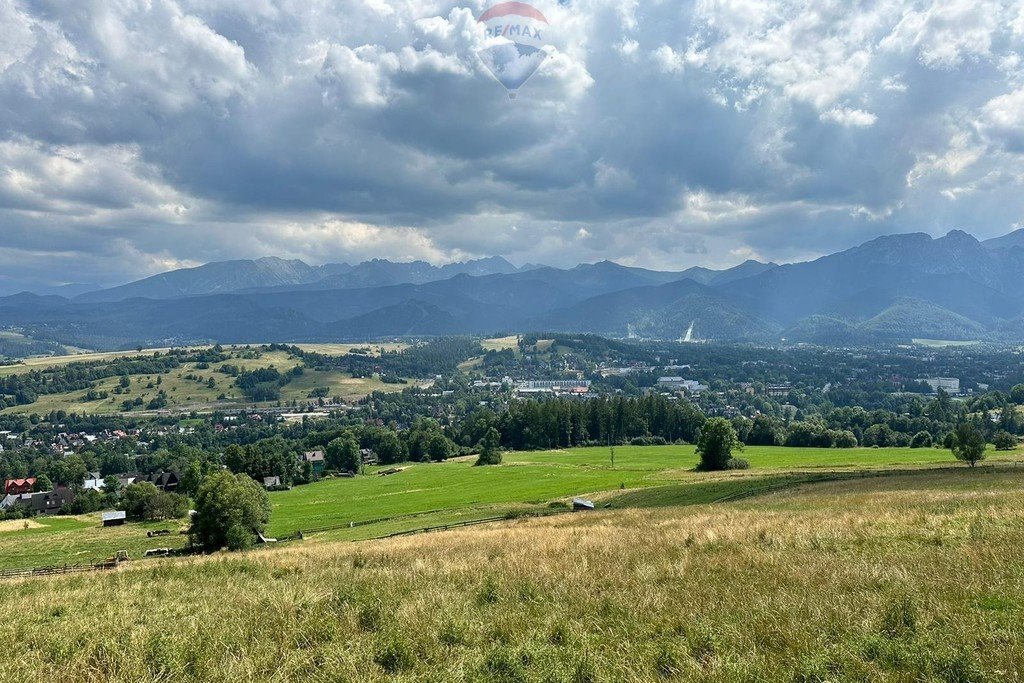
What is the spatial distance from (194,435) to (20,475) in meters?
51.5

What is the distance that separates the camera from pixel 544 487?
229ft

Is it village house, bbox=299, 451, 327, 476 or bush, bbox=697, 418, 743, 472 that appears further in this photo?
village house, bbox=299, 451, 327, 476

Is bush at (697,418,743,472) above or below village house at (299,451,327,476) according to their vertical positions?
above

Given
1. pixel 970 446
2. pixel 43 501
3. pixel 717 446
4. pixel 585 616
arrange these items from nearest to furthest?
1. pixel 585 616
2. pixel 970 446
3. pixel 717 446
4. pixel 43 501

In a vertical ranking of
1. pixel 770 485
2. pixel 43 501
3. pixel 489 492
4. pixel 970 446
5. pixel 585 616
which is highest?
pixel 585 616

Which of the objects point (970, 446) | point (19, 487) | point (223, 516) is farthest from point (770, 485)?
point (19, 487)

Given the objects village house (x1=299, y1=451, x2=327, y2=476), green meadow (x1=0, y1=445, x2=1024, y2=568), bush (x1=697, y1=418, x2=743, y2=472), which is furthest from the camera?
village house (x1=299, y1=451, x2=327, y2=476)

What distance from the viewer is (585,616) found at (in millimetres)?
9281

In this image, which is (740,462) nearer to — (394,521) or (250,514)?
(394,521)

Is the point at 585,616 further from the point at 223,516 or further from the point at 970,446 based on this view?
the point at 970,446

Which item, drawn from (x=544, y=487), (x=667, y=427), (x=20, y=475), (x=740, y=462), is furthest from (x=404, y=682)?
(x=20, y=475)

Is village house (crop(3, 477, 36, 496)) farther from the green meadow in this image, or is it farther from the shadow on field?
the shadow on field

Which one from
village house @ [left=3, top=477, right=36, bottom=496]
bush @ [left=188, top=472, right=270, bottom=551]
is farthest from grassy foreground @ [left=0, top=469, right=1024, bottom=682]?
village house @ [left=3, top=477, right=36, bottom=496]

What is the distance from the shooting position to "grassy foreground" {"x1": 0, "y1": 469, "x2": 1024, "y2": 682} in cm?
721
